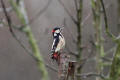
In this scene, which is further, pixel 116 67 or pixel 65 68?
pixel 116 67

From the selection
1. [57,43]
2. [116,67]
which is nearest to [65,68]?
[57,43]

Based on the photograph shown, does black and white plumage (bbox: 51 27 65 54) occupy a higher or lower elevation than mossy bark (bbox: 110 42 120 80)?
higher

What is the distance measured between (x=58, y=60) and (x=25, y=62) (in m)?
5.26

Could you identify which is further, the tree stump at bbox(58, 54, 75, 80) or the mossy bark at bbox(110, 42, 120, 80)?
the mossy bark at bbox(110, 42, 120, 80)

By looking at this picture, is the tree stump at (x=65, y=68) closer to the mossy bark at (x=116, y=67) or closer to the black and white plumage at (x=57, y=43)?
the black and white plumage at (x=57, y=43)

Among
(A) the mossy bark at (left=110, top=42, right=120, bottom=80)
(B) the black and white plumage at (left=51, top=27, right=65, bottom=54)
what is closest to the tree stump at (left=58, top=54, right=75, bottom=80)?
(B) the black and white plumage at (left=51, top=27, right=65, bottom=54)

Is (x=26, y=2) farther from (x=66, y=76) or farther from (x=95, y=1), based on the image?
(x=66, y=76)

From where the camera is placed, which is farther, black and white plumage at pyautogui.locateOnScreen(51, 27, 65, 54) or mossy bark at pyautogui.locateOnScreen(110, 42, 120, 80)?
mossy bark at pyautogui.locateOnScreen(110, 42, 120, 80)

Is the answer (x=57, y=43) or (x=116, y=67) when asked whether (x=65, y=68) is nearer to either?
(x=57, y=43)

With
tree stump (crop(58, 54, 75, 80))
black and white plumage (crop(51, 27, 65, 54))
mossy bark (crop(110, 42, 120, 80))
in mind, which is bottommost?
mossy bark (crop(110, 42, 120, 80))

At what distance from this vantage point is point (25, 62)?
24.7 ft

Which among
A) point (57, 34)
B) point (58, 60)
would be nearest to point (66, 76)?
point (58, 60)

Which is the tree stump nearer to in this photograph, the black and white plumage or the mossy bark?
the black and white plumage

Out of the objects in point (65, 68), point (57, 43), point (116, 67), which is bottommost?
point (116, 67)
